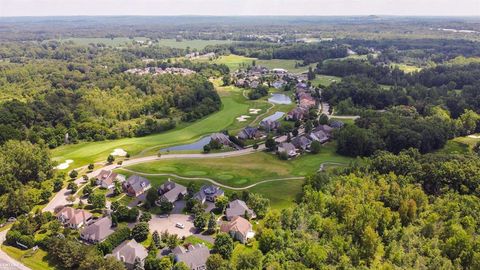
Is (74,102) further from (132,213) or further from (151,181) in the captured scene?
(132,213)

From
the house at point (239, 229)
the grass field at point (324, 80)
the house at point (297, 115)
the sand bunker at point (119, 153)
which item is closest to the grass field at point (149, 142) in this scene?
the sand bunker at point (119, 153)

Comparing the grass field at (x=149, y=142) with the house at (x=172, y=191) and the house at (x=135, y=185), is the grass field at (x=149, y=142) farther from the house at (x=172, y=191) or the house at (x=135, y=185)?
the house at (x=172, y=191)

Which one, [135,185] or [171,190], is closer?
[171,190]

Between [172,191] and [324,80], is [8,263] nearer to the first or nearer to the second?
[172,191]

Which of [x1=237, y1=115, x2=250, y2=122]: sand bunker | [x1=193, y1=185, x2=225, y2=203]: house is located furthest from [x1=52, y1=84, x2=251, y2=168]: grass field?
[x1=193, y1=185, x2=225, y2=203]: house

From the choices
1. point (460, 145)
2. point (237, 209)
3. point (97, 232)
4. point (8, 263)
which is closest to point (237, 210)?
point (237, 209)

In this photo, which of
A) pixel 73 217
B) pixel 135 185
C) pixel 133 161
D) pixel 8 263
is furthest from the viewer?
pixel 133 161

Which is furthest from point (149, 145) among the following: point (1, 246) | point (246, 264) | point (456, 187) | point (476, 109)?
point (476, 109)
